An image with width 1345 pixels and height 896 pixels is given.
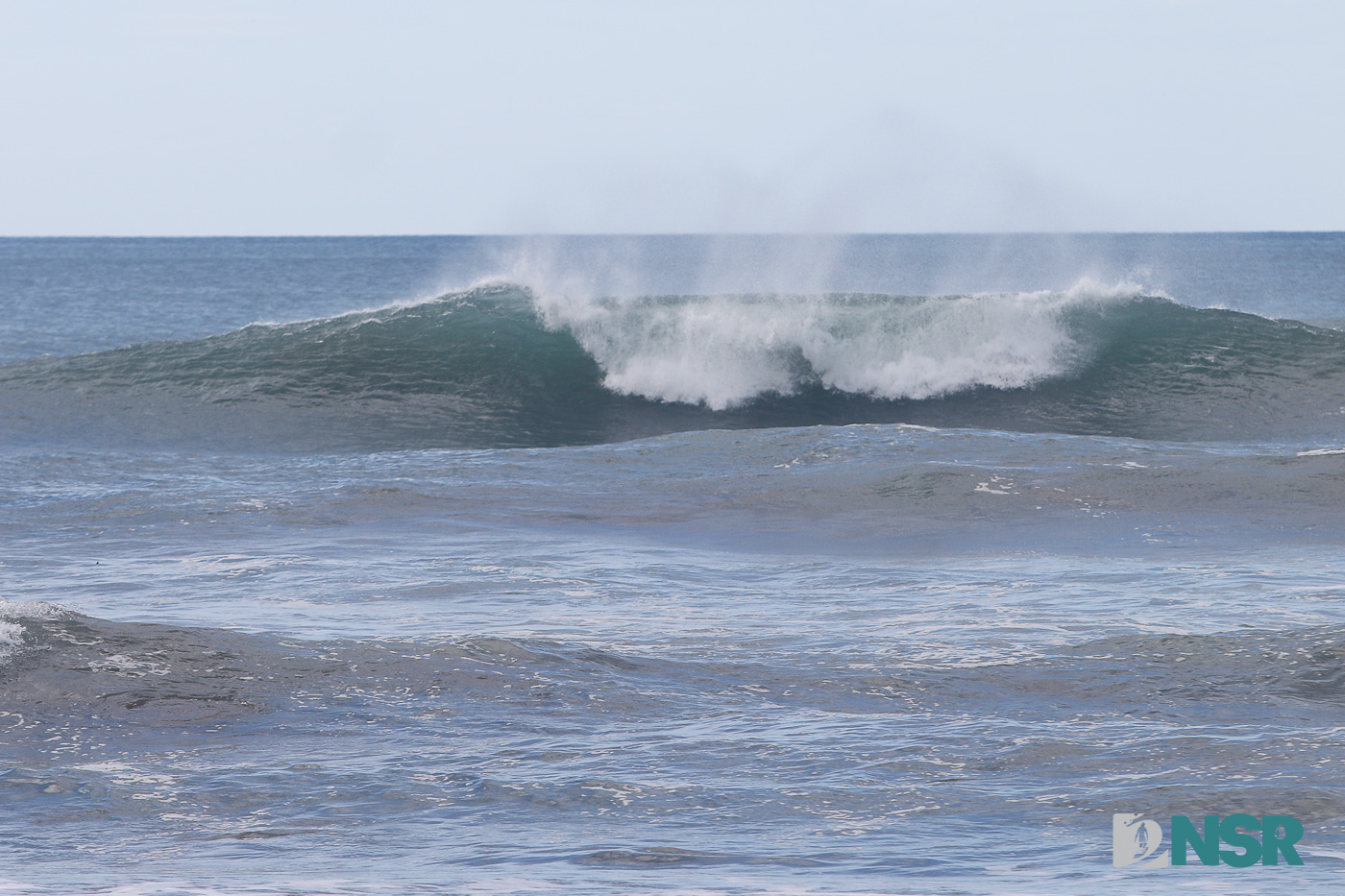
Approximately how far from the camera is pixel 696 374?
57.0ft

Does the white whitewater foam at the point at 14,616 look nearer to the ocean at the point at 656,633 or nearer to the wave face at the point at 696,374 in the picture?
the ocean at the point at 656,633

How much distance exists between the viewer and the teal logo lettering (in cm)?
357

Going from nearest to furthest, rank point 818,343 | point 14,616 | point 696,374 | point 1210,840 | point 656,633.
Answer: point 1210,840 < point 14,616 < point 656,633 < point 696,374 < point 818,343

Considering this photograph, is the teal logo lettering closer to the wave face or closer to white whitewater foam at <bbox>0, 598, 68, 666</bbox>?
white whitewater foam at <bbox>0, 598, 68, 666</bbox>

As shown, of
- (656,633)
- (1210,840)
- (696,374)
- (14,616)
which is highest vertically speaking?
(696,374)

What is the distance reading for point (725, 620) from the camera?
21.0 feet

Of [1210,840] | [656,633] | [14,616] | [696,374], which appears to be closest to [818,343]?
[696,374]

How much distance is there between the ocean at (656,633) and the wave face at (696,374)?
0.37 ft

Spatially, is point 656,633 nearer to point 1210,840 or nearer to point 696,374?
point 1210,840

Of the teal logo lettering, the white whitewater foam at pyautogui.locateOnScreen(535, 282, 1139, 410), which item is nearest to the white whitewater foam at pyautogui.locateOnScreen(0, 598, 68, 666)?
the teal logo lettering

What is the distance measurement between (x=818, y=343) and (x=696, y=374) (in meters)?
1.91

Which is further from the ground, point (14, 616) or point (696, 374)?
point (696, 374)

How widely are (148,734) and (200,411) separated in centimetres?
1180

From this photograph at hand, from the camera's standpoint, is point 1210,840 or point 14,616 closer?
point 1210,840
